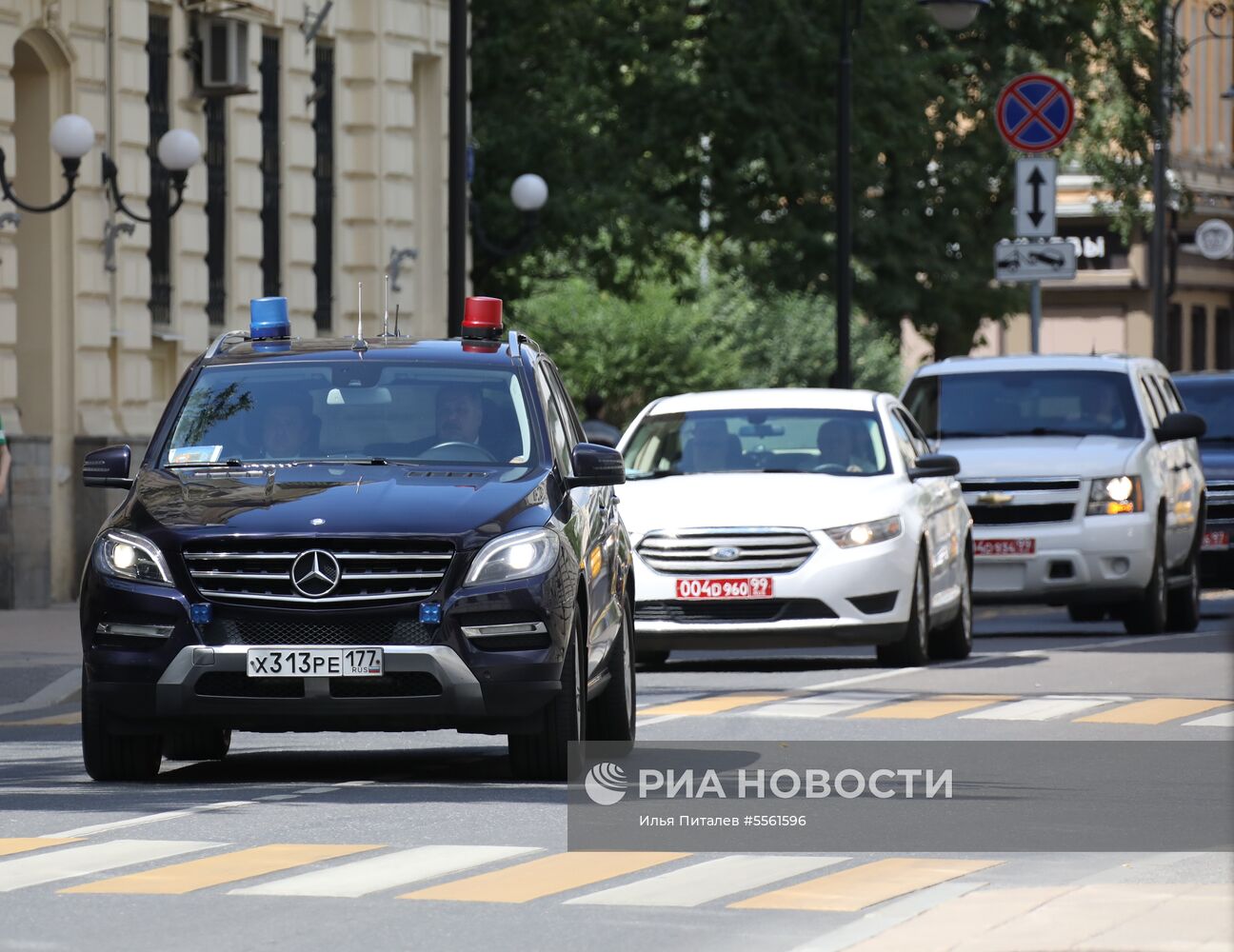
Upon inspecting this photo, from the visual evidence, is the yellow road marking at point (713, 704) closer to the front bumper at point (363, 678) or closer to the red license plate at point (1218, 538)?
the front bumper at point (363, 678)

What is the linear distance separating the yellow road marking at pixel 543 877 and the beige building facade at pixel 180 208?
50.4 ft

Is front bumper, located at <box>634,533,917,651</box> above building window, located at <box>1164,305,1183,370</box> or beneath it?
beneath

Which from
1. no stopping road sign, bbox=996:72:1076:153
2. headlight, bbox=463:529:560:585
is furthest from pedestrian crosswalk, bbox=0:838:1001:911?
no stopping road sign, bbox=996:72:1076:153

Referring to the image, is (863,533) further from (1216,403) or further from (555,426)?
(1216,403)

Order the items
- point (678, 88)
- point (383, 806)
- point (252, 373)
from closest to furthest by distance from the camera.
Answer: point (383, 806) < point (252, 373) < point (678, 88)

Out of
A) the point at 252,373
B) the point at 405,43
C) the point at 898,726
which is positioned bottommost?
the point at 898,726

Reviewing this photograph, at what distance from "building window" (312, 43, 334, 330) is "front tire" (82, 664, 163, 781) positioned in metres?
20.2

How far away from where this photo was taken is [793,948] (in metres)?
7.71

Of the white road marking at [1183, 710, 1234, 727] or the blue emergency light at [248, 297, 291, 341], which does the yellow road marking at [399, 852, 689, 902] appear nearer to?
the blue emergency light at [248, 297, 291, 341]

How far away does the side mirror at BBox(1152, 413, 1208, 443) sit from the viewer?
71.6 feet

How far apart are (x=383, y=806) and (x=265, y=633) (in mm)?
856

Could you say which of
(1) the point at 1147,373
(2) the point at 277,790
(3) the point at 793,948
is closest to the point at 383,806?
(2) the point at 277,790

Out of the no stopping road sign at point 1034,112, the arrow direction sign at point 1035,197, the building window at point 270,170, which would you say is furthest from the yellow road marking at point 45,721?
the building window at point 270,170

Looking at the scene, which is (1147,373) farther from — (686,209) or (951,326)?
(951,326)
